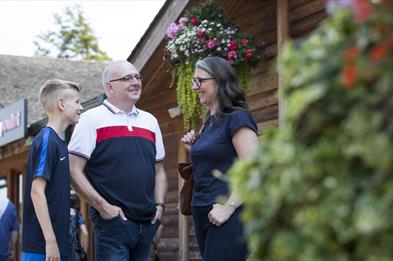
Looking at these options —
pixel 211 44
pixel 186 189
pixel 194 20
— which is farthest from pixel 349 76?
pixel 194 20

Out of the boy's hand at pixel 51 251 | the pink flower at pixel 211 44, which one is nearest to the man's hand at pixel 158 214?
the boy's hand at pixel 51 251

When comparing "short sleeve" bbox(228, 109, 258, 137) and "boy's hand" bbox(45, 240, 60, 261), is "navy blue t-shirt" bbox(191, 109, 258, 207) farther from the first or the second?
"boy's hand" bbox(45, 240, 60, 261)

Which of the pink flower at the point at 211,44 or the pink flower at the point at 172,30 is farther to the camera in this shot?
the pink flower at the point at 172,30

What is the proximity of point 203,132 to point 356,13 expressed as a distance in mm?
2441

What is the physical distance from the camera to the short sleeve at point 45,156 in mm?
3865

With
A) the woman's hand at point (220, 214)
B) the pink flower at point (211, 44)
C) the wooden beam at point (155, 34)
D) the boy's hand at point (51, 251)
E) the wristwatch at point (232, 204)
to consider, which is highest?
the wooden beam at point (155, 34)

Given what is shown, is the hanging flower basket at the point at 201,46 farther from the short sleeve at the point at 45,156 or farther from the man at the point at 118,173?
the short sleeve at the point at 45,156

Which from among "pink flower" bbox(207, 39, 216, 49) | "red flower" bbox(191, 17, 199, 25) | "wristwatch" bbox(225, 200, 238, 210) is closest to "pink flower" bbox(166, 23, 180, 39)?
"red flower" bbox(191, 17, 199, 25)

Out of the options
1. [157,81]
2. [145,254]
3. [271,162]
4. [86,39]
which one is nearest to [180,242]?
[157,81]

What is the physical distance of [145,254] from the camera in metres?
4.14

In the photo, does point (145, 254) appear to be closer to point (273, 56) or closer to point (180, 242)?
→ point (273, 56)

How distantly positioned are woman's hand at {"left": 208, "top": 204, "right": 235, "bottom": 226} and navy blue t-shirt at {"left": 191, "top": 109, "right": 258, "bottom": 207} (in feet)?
0.25

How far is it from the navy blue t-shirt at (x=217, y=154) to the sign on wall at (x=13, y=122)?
8.58m

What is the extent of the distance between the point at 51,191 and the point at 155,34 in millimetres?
3876
